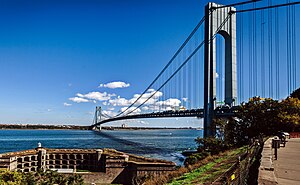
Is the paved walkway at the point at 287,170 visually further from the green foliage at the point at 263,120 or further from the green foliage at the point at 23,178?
the green foliage at the point at 263,120

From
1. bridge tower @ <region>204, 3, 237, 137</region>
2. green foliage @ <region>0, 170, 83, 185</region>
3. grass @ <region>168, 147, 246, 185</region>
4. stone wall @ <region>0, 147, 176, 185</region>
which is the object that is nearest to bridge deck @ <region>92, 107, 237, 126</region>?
bridge tower @ <region>204, 3, 237, 137</region>

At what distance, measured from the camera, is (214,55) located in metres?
40.8

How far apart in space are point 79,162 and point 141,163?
1001 cm

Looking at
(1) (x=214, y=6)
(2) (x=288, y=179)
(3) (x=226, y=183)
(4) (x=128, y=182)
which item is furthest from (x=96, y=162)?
(3) (x=226, y=183)

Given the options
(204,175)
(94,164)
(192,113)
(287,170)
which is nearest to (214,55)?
(192,113)

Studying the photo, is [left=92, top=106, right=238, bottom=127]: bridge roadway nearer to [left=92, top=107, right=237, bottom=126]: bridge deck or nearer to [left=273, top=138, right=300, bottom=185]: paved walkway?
[left=92, top=107, right=237, bottom=126]: bridge deck

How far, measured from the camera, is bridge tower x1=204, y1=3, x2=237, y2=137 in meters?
38.5

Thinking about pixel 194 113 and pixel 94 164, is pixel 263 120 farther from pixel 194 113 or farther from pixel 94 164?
pixel 94 164

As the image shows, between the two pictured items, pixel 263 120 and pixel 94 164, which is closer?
pixel 263 120

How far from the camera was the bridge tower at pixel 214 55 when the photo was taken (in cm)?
3853

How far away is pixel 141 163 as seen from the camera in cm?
3288

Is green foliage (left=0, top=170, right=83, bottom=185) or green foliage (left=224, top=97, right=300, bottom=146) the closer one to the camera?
green foliage (left=0, top=170, right=83, bottom=185)

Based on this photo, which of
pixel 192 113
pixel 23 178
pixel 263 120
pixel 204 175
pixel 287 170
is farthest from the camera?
pixel 192 113

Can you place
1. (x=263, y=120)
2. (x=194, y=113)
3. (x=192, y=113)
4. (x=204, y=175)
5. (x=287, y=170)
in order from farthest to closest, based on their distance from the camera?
(x=192, y=113)
(x=194, y=113)
(x=263, y=120)
(x=204, y=175)
(x=287, y=170)
